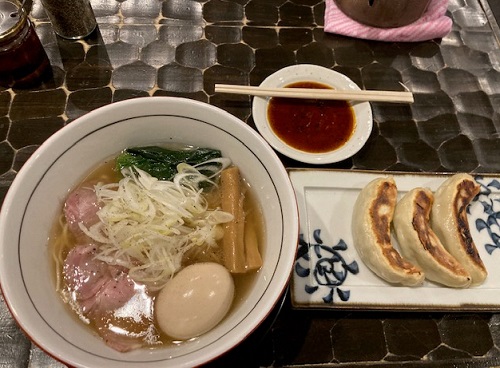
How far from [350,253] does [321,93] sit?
0.76 m

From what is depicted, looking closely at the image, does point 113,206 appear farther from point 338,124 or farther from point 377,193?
point 338,124

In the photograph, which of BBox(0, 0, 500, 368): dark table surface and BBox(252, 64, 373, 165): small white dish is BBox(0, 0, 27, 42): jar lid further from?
BBox(252, 64, 373, 165): small white dish

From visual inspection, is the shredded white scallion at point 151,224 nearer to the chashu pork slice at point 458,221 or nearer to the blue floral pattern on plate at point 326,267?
the blue floral pattern on plate at point 326,267

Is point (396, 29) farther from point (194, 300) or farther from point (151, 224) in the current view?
point (194, 300)

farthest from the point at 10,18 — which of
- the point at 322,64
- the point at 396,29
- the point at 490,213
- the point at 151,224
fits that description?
the point at 490,213

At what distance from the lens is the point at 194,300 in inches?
45.3

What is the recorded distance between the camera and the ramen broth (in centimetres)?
118

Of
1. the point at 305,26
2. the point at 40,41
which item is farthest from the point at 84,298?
the point at 305,26

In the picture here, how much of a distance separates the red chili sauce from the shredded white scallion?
570 millimetres

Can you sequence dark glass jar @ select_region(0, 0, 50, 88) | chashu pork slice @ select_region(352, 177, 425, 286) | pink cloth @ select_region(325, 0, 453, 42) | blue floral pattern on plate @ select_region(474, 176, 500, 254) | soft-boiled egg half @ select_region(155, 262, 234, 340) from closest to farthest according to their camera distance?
1. soft-boiled egg half @ select_region(155, 262, 234, 340)
2. chashu pork slice @ select_region(352, 177, 425, 286)
3. blue floral pattern on plate @ select_region(474, 176, 500, 254)
4. dark glass jar @ select_region(0, 0, 50, 88)
5. pink cloth @ select_region(325, 0, 453, 42)

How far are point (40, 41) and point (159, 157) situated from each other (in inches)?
45.2

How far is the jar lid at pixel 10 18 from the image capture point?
1718 mm

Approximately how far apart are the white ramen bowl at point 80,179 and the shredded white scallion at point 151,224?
0.11 metres

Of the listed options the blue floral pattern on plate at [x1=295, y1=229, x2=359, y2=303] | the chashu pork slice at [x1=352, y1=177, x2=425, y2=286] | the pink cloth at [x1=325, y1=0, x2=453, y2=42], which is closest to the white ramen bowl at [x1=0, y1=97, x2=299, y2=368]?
the blue floral pattern on plate at [x1=295, y1=229, x2=359, y2=303]
